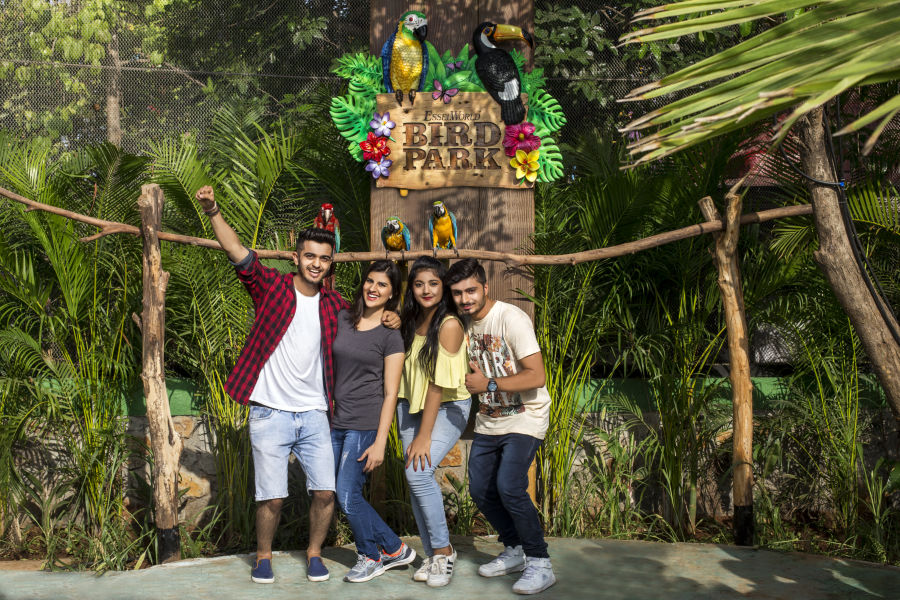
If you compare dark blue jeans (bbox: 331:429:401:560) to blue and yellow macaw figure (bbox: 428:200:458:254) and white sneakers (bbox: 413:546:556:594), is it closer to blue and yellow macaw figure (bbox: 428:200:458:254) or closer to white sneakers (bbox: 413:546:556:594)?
white sneakers (bbox: 413:546:556:594)

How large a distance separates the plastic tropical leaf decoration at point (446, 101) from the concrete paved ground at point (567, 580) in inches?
79.8

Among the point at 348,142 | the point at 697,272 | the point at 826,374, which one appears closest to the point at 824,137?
the point at 697,272

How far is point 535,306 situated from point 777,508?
1622 millimetres

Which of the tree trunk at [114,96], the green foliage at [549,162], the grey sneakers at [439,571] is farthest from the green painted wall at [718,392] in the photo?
the tree trunk at [114,96]

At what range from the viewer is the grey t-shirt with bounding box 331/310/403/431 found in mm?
3518

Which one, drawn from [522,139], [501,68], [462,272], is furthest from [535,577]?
[501,68]

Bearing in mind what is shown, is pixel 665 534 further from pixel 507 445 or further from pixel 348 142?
pixel 348 142

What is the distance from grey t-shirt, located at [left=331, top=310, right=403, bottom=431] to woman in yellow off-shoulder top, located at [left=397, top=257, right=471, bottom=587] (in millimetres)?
139

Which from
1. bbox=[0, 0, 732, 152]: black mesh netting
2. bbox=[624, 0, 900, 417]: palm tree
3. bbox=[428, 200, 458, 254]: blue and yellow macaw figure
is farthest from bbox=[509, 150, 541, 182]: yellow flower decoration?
bbox=[624, 0, 900, 417]: palm tree

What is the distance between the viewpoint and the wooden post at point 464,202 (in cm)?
464

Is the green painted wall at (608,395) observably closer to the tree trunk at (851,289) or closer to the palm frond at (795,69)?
the tree trunk at (851,289)

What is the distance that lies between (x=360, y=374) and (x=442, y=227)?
1076 mm

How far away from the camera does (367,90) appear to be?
467 cm

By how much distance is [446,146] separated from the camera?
4.64 metres
